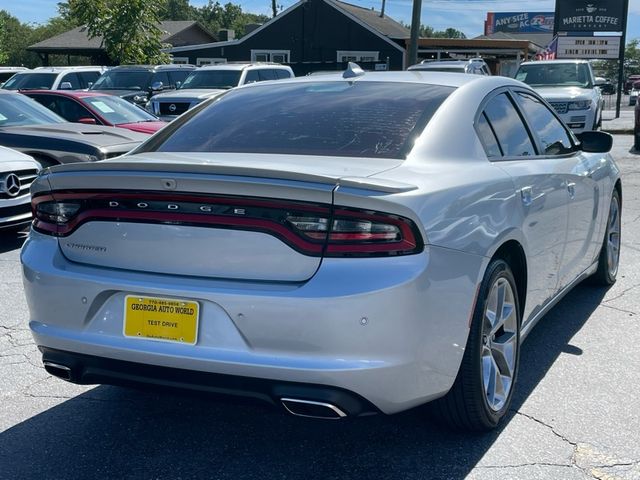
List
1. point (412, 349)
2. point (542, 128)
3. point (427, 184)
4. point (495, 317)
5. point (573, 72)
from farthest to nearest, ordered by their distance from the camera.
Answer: point (573, 72)
point (542, 128)
point (495, 317)
point (427, 184)
point (412, 349)

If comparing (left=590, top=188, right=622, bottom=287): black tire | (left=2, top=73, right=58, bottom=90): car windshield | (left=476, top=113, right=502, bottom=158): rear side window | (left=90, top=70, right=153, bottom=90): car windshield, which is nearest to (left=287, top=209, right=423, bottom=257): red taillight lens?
(left=476, top=113, right=502, bottom=158): rear side window

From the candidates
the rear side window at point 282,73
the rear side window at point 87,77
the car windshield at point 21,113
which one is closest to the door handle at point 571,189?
the car windshield at point 21,113

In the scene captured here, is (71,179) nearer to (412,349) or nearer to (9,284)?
(412,349)

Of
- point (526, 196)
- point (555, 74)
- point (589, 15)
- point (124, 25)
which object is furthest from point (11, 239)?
point (589, 15)

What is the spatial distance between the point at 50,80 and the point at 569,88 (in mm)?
11854

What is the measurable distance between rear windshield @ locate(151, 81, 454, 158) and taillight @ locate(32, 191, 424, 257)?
664mm

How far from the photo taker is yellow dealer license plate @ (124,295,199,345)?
10.4 feet

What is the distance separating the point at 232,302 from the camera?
10.2ft

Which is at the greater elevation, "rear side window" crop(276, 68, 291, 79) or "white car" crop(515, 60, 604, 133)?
"rear side window" crop(276, 68, 291, 79)

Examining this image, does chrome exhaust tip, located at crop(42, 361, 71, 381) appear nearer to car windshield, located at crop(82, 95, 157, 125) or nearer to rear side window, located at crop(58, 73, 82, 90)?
car windshield, located at crop(82, 95, 157, 125)

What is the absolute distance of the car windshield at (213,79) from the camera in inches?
695

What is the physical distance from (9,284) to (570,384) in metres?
4.48

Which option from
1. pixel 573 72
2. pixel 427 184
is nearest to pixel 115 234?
pixel 427 184

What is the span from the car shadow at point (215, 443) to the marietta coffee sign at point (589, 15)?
26.4 m
